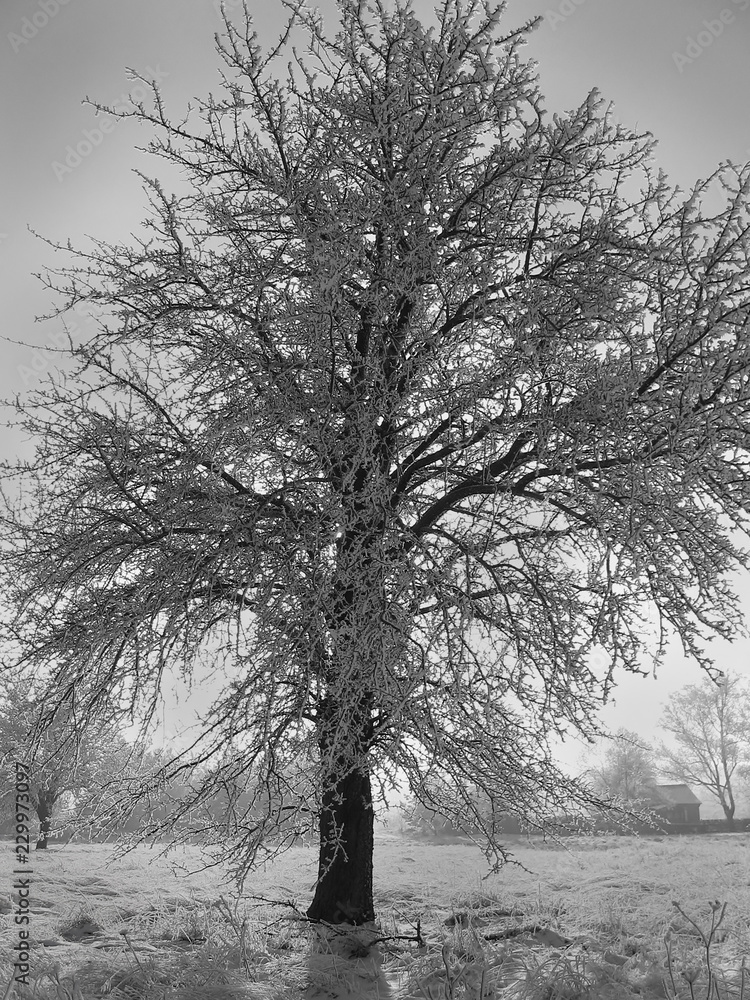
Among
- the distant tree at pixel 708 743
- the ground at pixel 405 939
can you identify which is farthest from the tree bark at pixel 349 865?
the distant tree at pixel 708 743

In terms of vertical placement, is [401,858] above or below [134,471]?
below

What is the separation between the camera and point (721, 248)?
224 inches

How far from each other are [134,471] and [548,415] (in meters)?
3.70

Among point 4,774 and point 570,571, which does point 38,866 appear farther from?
point 570,571

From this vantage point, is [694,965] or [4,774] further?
[4,774]

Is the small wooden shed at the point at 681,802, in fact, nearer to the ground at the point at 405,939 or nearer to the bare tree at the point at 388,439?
the ground at the point at 405,939

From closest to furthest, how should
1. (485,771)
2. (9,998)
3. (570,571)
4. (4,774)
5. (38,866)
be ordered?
(9,998) → (485,771) → (570,571) → (4,774) → (38,866)

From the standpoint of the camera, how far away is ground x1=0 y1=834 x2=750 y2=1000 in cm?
456

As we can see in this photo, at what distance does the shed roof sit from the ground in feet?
121

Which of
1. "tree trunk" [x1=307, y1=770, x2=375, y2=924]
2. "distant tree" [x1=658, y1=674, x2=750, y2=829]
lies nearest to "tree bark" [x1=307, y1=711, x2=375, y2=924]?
"tree trunk" [x1=307, y1=770, x2=375, y2=924]

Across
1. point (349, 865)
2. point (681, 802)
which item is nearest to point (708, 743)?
point (681, 802)

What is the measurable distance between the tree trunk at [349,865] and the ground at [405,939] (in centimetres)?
26

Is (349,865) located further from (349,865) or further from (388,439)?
(388,439)

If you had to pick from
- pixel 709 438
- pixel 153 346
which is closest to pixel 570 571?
pixel 709 438
